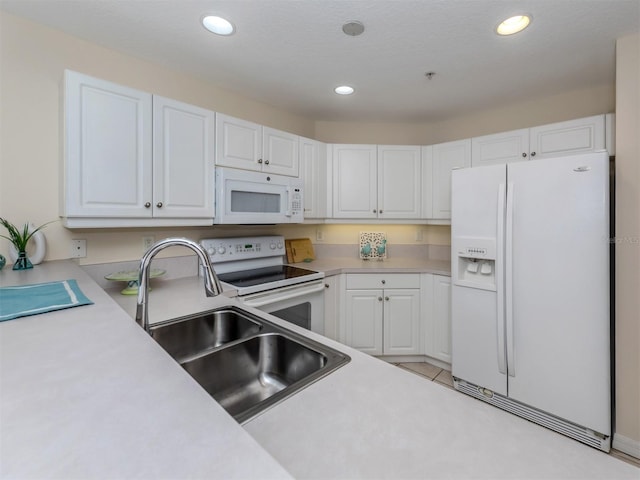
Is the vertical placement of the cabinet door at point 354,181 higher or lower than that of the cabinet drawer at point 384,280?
higher

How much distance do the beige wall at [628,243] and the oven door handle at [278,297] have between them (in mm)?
1843

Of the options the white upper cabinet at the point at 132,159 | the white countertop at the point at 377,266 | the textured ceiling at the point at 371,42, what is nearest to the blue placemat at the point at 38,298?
the white upper cabinet at the point at 132,159

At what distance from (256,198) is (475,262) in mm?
1656

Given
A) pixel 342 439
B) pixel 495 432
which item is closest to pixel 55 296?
pixel 342 439

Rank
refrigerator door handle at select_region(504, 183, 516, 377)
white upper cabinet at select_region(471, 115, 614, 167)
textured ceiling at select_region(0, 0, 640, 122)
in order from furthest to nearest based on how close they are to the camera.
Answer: white upper cabinet at select_region(471, 115, 614, 167)
refrigerator door handle at select_region(504, 183, 516, 377)
textured ceiling at select_region(0, 0, 640, 122)

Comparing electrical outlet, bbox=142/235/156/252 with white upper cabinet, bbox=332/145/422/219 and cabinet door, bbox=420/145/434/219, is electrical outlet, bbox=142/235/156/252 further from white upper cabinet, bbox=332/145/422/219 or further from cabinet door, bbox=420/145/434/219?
cabinet door, bbox=420/145/434/219

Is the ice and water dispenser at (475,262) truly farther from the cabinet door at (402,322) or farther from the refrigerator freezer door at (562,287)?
the cabinet door at (402,322)

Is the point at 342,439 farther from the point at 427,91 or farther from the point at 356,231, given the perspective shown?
the point at 356,231

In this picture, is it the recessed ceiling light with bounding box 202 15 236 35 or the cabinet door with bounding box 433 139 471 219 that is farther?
the cabinet door with bounding box 433 139 471 219

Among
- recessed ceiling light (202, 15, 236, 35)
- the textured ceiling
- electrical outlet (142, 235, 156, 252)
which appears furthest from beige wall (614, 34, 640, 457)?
electrical outlet (142, 235, 156, 252)

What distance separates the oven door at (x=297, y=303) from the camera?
2.01 metres

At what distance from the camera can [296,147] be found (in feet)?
8.37

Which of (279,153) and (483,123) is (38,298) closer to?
(279,153)

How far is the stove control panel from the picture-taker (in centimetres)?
225
